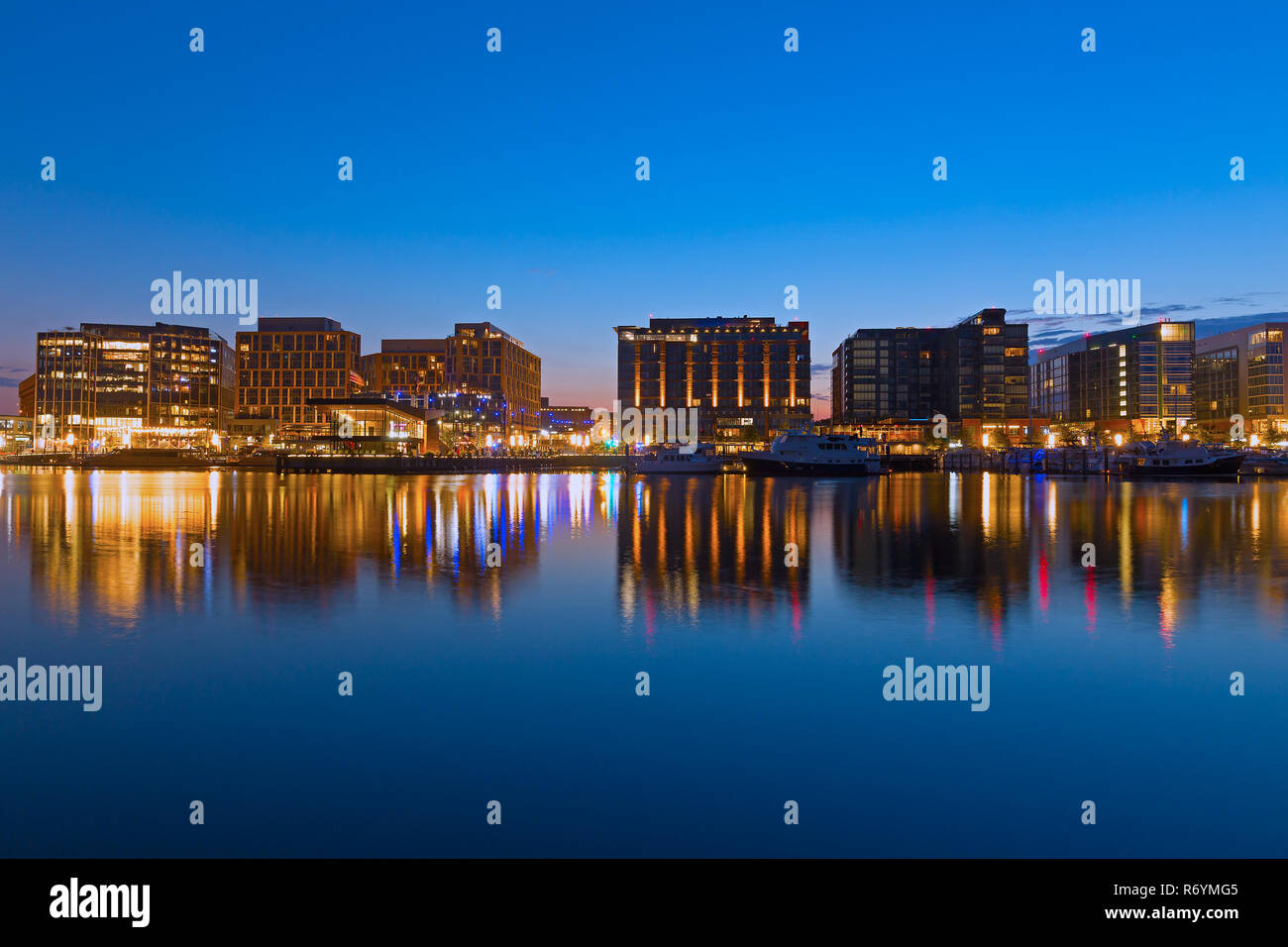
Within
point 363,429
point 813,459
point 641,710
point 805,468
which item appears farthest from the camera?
point 363,429

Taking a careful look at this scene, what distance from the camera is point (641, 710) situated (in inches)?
373

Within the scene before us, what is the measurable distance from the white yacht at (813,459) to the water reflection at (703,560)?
202 ft

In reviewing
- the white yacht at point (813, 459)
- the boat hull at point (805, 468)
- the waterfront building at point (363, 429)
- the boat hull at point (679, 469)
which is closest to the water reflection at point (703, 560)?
the boat hull at point (805, 468)

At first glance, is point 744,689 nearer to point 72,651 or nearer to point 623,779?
point 623,779

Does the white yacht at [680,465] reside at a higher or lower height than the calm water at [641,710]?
higher

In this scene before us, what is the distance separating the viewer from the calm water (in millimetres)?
6668

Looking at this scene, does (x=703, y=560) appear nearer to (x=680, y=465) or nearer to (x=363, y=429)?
(x=680, y=465)

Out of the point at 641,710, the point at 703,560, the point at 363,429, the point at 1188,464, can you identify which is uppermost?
the point at 363,429

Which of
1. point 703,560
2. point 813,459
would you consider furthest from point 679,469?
point 703,560

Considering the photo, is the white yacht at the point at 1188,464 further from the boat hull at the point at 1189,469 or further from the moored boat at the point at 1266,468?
the moored boat at the point at 1266,468

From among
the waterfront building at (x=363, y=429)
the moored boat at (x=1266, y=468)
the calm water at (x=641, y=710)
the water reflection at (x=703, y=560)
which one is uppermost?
the waterfront building at (x=363, y=429)

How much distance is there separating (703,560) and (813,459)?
85.8 metres

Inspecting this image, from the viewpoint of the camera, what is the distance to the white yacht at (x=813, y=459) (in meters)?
105

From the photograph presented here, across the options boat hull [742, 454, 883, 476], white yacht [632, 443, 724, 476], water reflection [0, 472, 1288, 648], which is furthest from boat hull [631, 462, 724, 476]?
water reflection [0, 472, 1288, 648]
